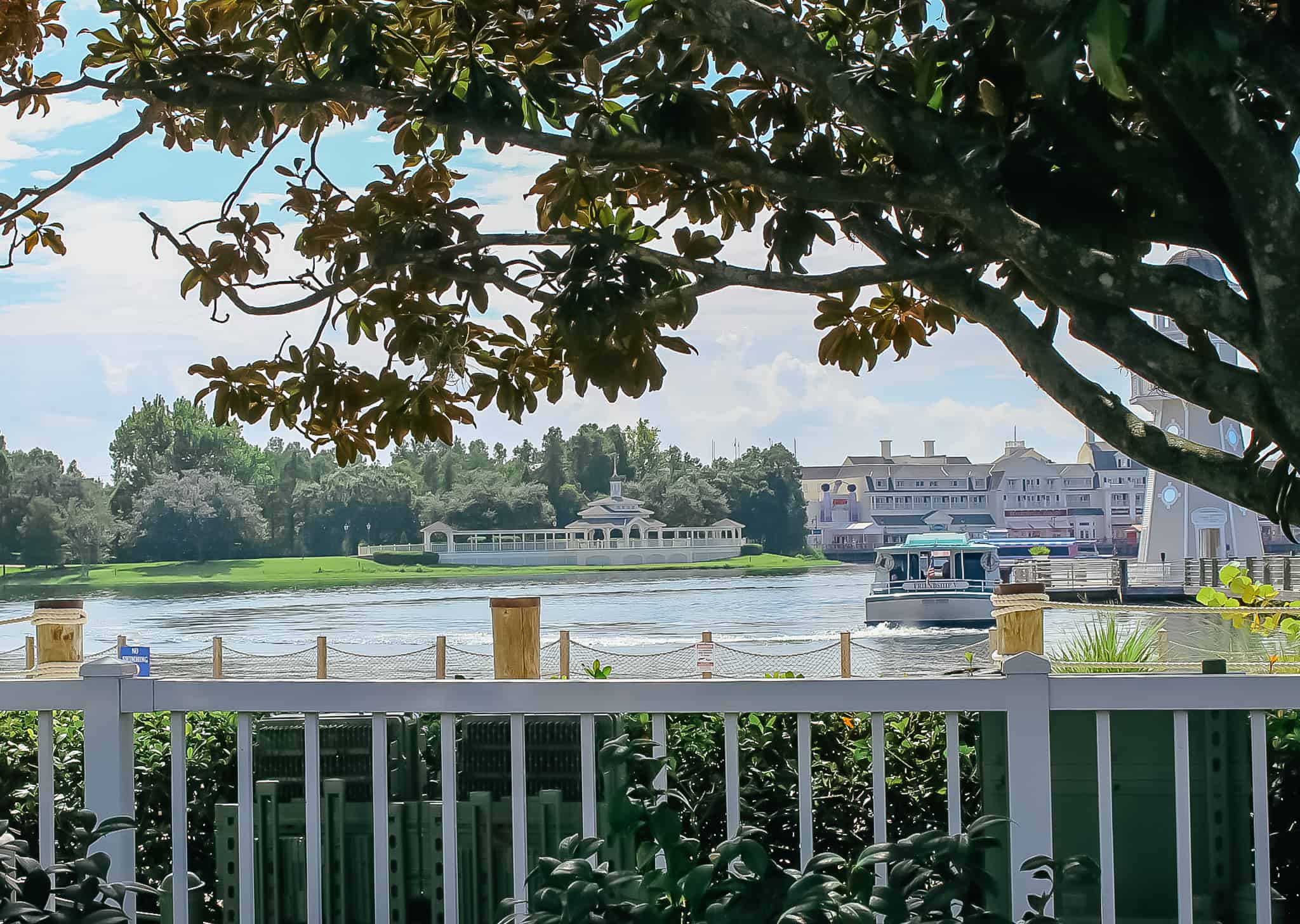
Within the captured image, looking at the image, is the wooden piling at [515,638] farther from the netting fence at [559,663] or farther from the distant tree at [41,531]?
the distant tree at [41,531]

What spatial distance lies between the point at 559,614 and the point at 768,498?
19.5 m

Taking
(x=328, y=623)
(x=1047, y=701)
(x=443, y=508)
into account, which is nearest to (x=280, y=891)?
(x=1047, y=701)

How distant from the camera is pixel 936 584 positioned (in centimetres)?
3094

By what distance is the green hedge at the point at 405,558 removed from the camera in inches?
2389

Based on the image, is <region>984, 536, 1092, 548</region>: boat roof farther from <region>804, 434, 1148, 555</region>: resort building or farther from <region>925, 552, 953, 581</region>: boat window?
<region>925, 552, 953, 581</region>: boat window

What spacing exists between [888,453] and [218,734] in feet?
242

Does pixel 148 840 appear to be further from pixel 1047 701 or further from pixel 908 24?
Answer: pixel 908 24

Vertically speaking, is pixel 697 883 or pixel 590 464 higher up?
pixel 590 464

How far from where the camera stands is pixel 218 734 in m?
3.15

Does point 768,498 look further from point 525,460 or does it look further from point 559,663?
point 559,663

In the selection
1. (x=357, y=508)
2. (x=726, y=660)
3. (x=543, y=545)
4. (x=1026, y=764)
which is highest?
(x=1026, y=764)

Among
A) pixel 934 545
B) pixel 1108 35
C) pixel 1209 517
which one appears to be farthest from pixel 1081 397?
pixel 1209 517

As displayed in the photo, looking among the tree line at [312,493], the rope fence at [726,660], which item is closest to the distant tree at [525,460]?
the tree line at [312,493]

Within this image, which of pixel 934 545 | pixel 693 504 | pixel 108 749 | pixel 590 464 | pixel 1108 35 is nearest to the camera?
pixel 1108 35
